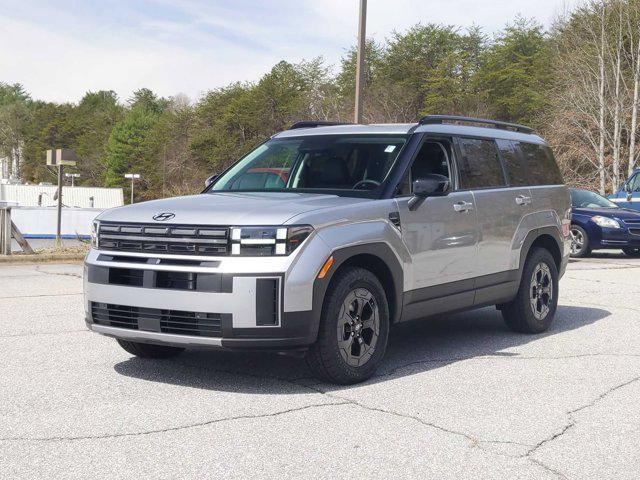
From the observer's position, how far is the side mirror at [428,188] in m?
6.46

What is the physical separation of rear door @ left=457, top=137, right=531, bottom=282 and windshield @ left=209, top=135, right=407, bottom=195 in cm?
97

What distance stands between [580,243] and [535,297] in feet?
37.3

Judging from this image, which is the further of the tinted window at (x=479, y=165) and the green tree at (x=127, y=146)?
the green tree at (x=127, y=146)

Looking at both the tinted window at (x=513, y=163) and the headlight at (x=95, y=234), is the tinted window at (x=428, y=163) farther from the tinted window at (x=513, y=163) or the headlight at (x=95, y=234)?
the headlight at (x=95, y=234)

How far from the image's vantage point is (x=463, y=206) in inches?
283

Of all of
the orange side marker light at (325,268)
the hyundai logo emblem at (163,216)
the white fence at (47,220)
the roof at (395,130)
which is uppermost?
the roof at (395,130)

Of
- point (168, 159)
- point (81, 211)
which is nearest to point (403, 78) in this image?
point (81, 211)

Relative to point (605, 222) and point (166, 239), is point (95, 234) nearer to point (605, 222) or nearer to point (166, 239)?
point (166, 239)

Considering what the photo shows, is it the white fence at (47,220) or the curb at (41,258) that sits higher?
the curb at (41,258)

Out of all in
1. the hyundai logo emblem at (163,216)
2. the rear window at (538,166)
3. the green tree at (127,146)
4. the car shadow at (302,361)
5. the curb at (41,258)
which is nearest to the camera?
the hyundai logo emblem at (163,216)

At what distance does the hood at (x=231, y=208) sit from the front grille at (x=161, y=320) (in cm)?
59

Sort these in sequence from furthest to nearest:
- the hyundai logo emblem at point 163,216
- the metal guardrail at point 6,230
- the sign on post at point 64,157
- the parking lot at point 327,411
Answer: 1. the sign on post at point 64,157
2. the metal guardrail at point 6,230
3. the hyundai logo emblem at point 163,216
4. the parking lot at point 327,411

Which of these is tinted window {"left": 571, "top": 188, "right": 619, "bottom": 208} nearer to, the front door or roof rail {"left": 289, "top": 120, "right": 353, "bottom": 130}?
roof rail {"left": 289, "top": 120, "right": 353, "bottom": 130}

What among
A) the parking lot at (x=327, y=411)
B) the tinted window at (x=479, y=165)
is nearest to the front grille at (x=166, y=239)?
the parking lot at (x=327, y=411)
